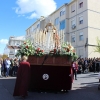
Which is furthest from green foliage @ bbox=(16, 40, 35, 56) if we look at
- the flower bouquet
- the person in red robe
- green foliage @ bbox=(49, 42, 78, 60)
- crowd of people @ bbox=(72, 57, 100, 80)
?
crowd of people @ bbox=(72, 57, 100, 80)

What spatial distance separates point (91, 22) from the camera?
92.9 feet

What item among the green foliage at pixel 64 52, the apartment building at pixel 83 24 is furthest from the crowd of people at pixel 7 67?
the apartment building at pixel 83 24

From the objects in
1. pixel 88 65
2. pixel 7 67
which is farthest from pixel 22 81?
pixel 88 65

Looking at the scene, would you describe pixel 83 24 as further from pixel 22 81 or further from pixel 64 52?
pixel 22 81

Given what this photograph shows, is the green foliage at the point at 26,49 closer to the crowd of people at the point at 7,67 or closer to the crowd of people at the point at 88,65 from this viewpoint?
the crowd of people at the point at 7,67

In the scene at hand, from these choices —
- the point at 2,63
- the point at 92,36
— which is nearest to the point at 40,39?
the point at 2,63

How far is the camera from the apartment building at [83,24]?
91.4ft

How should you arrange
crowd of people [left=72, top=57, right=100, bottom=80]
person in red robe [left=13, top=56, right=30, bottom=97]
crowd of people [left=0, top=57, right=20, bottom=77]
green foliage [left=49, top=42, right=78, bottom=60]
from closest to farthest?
person in red robe [left=13, top=56, right=30, bottom=97], green foliage [left=49, top=42, right=78, bottom=60], crowd of people [left=0, top=57, right=20, bottom=77], crowd of people [left=72, top=57, right=100, bottom=80]

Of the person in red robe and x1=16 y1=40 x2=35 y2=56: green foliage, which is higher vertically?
x1=16 y1=40 x2=35 y2=56: green foliage

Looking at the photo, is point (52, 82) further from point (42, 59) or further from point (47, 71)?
point (42, 59)

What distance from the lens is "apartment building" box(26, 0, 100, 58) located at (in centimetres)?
2784

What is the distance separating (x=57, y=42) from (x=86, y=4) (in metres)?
21.5

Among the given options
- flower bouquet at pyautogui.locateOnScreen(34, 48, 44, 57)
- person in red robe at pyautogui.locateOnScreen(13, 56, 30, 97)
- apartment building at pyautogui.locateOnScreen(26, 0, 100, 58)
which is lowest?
person in red robe at pyautogui.locateOnScreen(13, 56, 30, 97)

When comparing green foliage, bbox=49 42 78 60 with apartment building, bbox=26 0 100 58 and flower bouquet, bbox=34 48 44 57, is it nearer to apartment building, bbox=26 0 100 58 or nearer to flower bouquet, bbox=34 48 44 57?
flower bouquet, bbox=34 48 44 57
